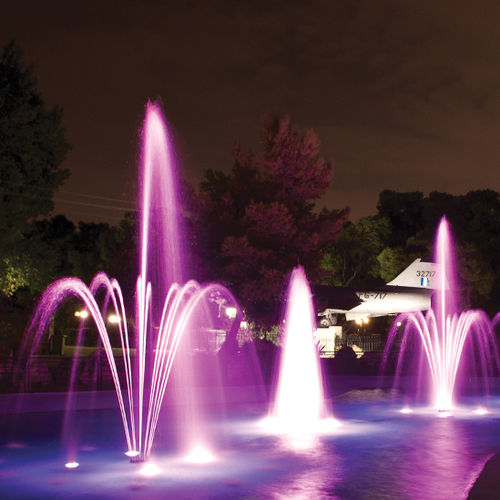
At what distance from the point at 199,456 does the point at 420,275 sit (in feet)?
132

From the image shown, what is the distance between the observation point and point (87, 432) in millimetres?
13570

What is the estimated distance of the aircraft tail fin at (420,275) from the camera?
48.6 m

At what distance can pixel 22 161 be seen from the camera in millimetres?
26812

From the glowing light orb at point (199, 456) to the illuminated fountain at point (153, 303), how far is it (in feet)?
0.05

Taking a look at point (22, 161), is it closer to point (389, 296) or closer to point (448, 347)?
point (448, 347)

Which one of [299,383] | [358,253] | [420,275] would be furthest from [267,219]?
[358,253]

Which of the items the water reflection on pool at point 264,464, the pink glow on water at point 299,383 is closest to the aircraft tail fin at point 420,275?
the pink glow on water at point 299,383

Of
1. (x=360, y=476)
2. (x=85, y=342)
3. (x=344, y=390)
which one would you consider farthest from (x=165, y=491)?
(x=85, y=342)

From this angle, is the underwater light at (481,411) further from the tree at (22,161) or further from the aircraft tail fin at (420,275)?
the aircraft tail fin at (420,275)

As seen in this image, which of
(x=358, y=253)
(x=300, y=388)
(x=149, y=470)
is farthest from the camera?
(x=358, y=253)

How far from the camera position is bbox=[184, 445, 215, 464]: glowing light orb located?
34.3 feet

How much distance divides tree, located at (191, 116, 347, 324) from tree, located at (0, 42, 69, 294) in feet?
19.7

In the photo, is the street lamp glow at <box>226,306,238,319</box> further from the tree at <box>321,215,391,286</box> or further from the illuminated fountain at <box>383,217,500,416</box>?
the tree at <box>321,215,391,286</box>

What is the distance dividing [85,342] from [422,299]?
990 inches
